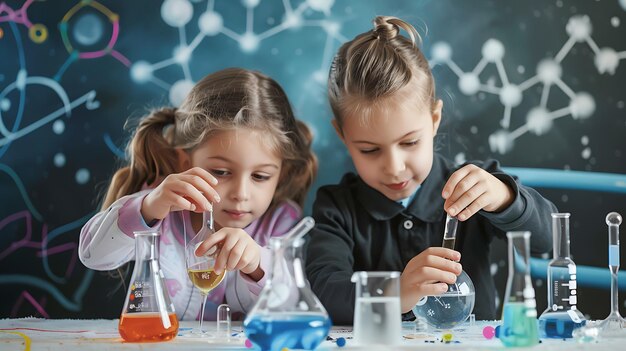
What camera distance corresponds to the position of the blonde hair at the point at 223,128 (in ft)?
5.83

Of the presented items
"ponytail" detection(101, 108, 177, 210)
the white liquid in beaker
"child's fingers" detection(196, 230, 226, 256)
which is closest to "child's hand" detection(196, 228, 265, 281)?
"child's fingers" detection(196, 230, 226, 256)

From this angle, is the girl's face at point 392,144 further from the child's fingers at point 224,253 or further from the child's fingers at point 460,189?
the child's fingers at point 224,253

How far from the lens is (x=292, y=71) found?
214 centimetres

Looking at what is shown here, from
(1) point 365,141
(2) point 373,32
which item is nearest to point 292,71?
(2) point 373,32

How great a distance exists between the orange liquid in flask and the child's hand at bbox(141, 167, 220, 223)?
0.27m

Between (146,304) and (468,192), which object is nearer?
(146,304)

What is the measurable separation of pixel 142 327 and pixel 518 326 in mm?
591

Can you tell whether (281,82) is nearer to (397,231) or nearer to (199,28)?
(199,28)

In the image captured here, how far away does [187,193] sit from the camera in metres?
1.42

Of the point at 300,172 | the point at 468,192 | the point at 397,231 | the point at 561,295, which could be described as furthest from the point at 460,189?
the point at 300,172

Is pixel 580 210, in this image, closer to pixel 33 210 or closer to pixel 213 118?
pixel 213 118

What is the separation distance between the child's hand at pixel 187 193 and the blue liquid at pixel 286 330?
418mm

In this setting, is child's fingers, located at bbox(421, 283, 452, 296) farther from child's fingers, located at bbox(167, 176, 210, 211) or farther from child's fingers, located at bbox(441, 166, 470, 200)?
child's fingers, located at bbox(167, 176, 210, 211)

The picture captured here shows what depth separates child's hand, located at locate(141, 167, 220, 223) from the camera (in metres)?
1.41
